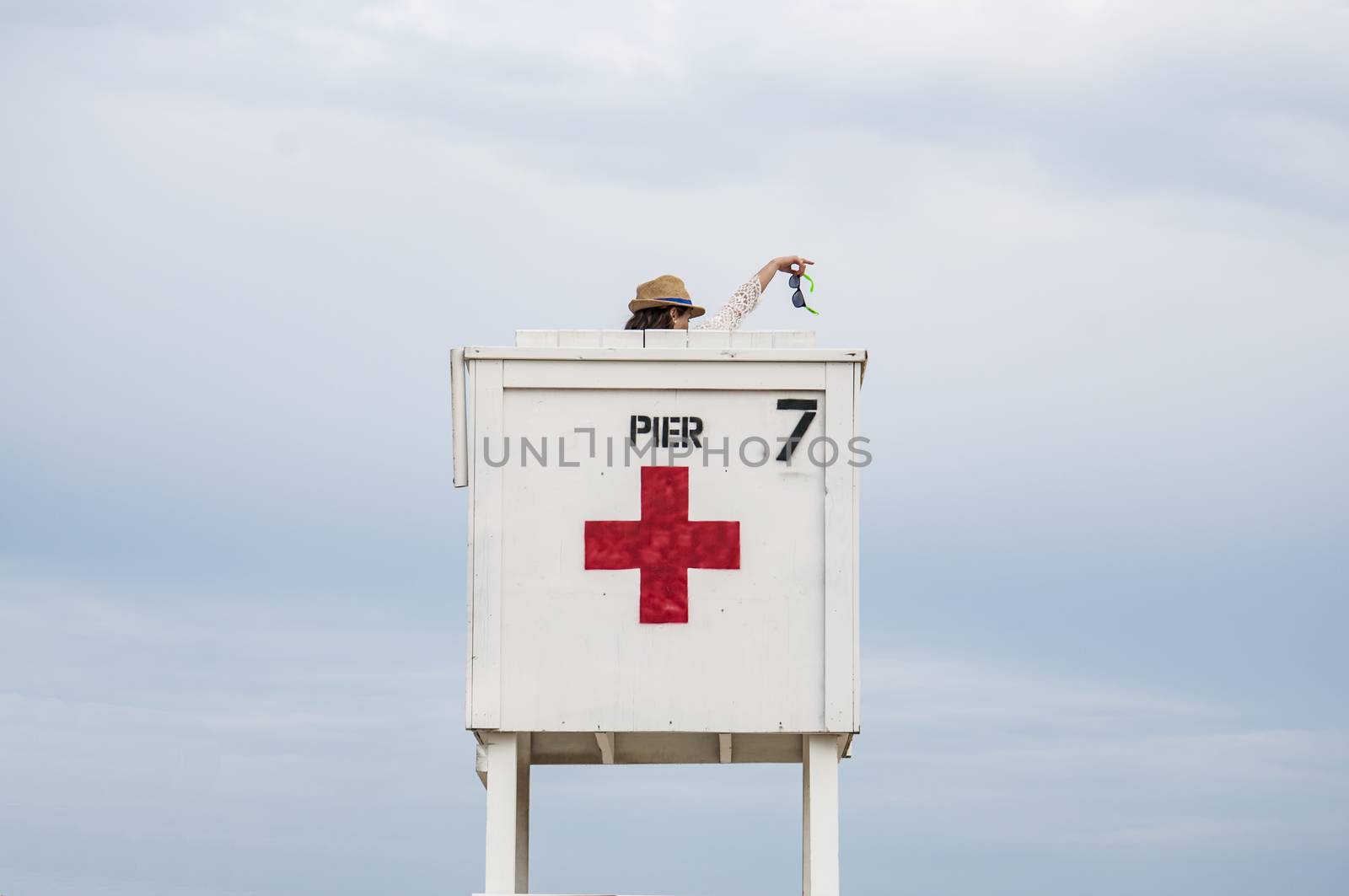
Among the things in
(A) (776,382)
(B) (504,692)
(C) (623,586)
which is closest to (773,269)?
(A) (776,382)

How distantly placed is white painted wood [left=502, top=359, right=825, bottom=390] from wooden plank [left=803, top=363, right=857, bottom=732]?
194 millimetres

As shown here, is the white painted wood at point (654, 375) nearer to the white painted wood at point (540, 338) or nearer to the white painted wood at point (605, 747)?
the white painted wood at point (540, 338)

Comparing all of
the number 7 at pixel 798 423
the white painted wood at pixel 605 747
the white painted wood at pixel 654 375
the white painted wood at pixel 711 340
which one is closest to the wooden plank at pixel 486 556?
the white painted wood at pixel 654 375

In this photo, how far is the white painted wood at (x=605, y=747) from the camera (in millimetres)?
16212

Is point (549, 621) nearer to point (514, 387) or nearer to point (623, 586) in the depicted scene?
point (623, 586)

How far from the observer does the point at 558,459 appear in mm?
15141

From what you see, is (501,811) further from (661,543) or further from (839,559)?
(839,559)

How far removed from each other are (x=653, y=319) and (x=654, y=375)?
119cm

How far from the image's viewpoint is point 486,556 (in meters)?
15.0

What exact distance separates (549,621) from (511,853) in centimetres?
179

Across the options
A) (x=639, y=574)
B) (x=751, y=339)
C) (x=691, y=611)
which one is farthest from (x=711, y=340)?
(x=691, y=611)

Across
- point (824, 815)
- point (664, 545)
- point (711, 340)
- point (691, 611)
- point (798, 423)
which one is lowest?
point (824, 815)

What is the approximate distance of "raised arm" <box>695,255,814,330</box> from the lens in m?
16.3

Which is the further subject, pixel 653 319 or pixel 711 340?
pixel 653 319
